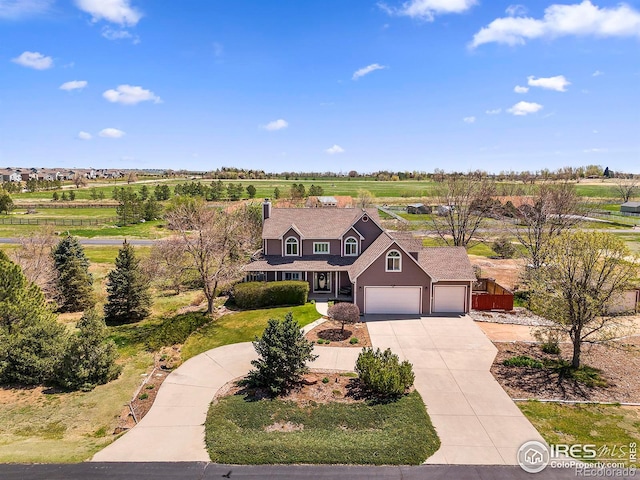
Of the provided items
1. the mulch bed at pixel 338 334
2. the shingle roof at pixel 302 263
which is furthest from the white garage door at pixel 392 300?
the shingle roof at pixel 302 263

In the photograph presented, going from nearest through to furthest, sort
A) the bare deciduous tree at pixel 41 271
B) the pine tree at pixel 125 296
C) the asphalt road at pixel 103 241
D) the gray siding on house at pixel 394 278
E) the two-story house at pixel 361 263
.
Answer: the gray siding on house at pixel 394 278
the two-story house at pixel 361 263
the pine tree at pixel 125 296
the bare deciduous tree at pixel 41 271
the asphalt road at pixel 103 241

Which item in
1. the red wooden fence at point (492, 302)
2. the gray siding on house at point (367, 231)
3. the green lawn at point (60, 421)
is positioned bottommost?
the green lawn at point (60, 421)

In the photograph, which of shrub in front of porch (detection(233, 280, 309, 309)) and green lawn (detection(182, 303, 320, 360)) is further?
shrub in front of porch (detection(233, 280, 309, 309))

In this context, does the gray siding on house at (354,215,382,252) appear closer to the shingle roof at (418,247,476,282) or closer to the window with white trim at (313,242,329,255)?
the window with white trim at (313,242,329,255)

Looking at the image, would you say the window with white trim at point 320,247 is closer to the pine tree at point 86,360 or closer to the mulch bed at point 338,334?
the mulch bed at point 338,334

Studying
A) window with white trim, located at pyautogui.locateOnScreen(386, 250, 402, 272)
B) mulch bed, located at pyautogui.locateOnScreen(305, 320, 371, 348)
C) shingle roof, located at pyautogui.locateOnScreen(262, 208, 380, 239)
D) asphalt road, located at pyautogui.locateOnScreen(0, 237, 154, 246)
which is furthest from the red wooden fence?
asphalt road, located at pyautogui.locateOnScreen(0, 237, 154, 246)

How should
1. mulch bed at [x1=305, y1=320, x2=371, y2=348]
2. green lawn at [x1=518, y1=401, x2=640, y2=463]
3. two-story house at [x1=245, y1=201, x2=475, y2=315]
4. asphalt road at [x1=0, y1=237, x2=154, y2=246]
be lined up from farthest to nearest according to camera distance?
asphalt road at [x1=0, y1=237, x2=154, y2=246], two-story house at [x1=245, y1=201, x2=475, y2=315], mulch bed at [x1=305, y1=320, x2=371, y2=348], green lawn at [x1=518, y1=401, x2=640, y2=463]

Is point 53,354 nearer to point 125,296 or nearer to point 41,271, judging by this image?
point 125,296
